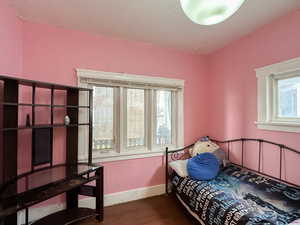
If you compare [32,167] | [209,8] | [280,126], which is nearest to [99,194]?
[32,167]

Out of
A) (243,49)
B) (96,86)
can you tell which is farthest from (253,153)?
(96,86)

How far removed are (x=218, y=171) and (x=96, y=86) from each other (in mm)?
2032

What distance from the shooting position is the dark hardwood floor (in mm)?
1987

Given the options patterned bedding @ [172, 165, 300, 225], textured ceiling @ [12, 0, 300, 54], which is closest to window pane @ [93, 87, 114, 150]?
textured ceiling @ [12, 0, 300, 54]

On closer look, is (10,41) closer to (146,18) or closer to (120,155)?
(146,18)

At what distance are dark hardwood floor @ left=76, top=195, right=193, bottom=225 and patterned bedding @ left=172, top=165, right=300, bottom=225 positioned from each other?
24cm

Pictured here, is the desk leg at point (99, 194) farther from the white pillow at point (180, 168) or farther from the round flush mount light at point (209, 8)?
the round flush mount light at point (209, 8)

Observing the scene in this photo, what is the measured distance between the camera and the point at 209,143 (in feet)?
8.86

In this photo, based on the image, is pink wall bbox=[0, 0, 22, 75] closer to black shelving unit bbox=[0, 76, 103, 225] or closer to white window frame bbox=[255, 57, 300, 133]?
black shelving unit bbox=[0, 76, 103, 225]

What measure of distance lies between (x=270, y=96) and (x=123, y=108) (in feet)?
6.41

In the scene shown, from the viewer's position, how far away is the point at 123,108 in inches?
98.4

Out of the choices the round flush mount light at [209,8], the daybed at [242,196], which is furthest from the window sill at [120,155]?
the round flush mount light at [209,8]

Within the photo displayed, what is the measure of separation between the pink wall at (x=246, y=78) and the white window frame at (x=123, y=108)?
639 millimetres

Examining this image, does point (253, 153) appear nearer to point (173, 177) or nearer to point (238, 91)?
point (238, 91)
